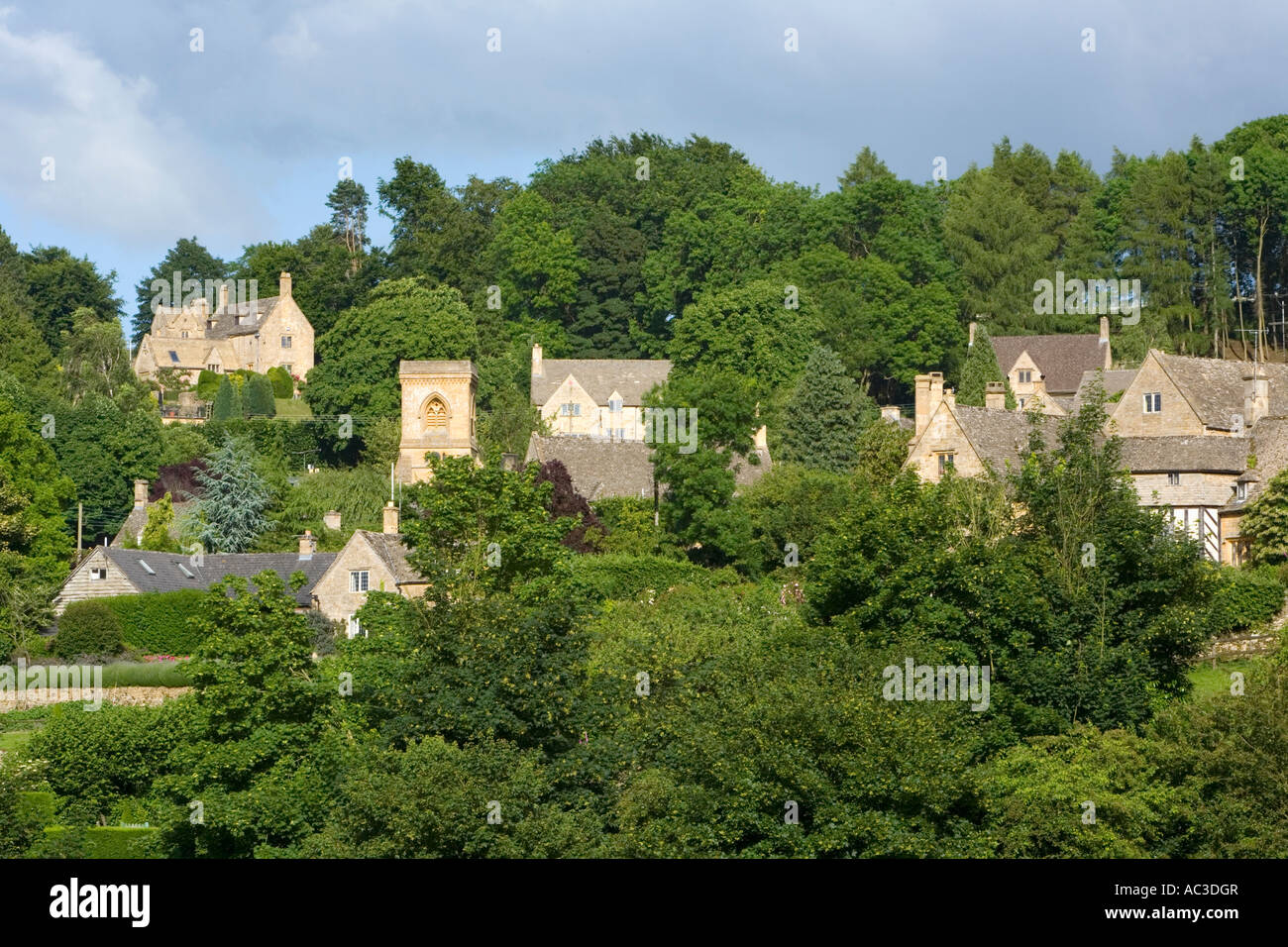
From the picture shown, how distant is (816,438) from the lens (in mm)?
75750

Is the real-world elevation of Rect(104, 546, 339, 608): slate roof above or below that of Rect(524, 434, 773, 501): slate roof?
below

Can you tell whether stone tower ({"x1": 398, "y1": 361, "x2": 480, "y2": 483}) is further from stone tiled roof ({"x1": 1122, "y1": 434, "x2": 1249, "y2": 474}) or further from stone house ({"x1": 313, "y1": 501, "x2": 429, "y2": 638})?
stone tiled roof ({"x1": 1122, "y1": 434, "x2": 1249, "y2": 474})

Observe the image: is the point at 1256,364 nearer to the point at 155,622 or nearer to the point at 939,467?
the point at 939,467

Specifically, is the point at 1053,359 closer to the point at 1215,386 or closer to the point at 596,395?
the point at 596,395

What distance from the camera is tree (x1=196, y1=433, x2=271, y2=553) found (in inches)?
2889

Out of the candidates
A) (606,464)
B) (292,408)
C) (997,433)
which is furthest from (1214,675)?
(292,408)

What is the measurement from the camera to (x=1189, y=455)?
56.1 metres

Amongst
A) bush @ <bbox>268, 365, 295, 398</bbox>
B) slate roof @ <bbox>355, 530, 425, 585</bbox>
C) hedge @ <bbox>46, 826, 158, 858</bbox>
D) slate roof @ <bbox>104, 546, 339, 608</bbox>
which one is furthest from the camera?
bush @ <bbox>268, 365, 295, 398</bbox>

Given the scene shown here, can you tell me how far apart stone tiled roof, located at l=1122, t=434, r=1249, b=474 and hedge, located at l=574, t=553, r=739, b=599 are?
1379 centimetres

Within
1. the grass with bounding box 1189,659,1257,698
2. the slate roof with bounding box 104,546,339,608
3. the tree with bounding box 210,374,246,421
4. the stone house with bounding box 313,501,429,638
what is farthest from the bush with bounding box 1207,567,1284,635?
the tree with bounding box 210,374,246,421
